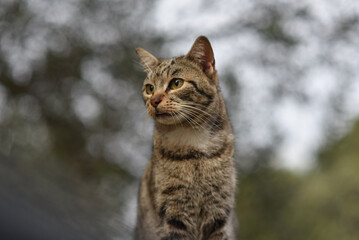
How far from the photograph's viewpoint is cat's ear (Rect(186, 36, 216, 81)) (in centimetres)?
157

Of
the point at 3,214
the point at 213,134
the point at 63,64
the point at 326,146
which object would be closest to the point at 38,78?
the point at 63,64

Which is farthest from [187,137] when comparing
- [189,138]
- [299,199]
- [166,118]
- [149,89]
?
[299,199]

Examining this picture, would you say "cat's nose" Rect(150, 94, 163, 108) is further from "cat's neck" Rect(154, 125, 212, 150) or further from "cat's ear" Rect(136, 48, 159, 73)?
"cat's ear" Rect(136, 48, 159, 73)

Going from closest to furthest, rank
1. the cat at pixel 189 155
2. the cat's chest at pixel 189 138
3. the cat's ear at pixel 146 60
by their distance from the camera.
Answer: the cat at pixel 189 155
the cat's chest at pixel 189 138
the cat's ear at pixel 146 60

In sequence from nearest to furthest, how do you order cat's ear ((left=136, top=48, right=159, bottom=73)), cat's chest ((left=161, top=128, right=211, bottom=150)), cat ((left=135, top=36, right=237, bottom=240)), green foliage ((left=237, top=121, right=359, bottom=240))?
cat ((left=135, top=36, right=237, bottom=240))
cat's chest ((left=161, top=128, right=211, bottom=150))
cat's ear ((left=136, top=48, right=159, bottom=73))
green foliage ((left=237, top=121, right=359, bottom=240))

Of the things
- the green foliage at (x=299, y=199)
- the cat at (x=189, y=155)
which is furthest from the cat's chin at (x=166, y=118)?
the green foliage at (x=299, y=199)

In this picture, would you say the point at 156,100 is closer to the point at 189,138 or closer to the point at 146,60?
the point at 189,138

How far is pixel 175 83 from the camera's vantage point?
1557mm

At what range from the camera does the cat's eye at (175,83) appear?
155 centimetres

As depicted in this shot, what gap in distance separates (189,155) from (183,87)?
0.30 m

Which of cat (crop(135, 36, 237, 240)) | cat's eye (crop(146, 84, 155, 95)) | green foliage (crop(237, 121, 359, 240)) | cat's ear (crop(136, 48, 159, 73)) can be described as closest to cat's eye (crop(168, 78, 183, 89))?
cat (crop(135, 36, 237, 240))

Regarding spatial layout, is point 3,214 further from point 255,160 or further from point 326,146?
point 326,146

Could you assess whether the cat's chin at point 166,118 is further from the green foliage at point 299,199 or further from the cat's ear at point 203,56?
the green foliage at point 299,199

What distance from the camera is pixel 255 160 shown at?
376 cm
